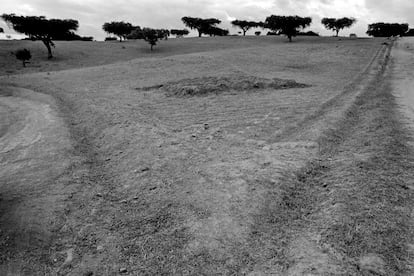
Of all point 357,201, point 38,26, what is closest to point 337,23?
point 38,26

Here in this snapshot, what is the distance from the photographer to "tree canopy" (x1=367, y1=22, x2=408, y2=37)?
81463 millimetres

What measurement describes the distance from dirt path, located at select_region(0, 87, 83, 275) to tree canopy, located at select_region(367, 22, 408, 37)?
9597 centimetres

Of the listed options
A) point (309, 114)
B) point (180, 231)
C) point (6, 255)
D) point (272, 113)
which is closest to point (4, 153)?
point (6, 255)

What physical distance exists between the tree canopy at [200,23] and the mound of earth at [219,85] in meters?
76.6

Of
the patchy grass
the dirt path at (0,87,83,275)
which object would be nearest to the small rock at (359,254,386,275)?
the patchy grass

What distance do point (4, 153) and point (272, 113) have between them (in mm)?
8171

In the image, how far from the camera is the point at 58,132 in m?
9.02

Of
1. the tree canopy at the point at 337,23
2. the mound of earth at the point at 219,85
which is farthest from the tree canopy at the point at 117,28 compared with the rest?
the mound of earth at the point at 219,85

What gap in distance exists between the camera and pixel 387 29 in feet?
269

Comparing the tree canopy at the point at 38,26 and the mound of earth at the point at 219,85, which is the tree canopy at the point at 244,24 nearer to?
the tree canopy at the point at 38,26

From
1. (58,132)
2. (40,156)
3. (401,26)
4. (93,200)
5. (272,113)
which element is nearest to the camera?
(93,200)

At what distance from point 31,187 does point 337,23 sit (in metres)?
78.6

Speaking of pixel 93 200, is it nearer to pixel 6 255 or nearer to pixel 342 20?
pixel 6 255

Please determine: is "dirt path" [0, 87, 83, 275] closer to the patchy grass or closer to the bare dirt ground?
the bare dirt ground
